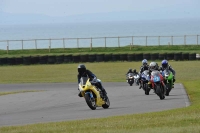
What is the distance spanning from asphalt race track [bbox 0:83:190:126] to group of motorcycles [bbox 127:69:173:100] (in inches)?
12.0

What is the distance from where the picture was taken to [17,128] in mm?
14375

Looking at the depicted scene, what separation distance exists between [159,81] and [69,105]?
3151mm

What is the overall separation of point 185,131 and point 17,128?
4.27 metres

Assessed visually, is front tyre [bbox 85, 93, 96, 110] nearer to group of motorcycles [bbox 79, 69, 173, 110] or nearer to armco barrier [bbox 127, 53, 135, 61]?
group of motorcycles [bbox 79, 69, 173, 110]

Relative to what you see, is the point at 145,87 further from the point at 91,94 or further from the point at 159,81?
the point at 91,94

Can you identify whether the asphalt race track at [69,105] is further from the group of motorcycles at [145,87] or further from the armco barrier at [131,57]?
the armco barrier at [131,57]

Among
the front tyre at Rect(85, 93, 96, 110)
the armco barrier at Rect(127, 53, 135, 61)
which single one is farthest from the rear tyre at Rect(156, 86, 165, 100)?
the armco barrier at Rect(127, 53, 135, 61)

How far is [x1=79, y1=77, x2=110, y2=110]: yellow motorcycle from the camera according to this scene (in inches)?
747

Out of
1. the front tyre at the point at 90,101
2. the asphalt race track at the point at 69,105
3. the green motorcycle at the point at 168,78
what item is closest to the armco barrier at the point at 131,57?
the asphalt race track at the point at 69,105

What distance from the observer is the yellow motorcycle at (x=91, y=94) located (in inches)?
747

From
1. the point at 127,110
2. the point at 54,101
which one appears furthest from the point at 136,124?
the point at 54,101

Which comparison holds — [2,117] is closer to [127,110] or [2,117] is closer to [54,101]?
[127,110]

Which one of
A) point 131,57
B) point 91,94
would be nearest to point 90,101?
point 91,94

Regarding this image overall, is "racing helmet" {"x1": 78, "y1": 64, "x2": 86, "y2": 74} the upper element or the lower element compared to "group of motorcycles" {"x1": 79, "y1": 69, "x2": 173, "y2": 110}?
upper
